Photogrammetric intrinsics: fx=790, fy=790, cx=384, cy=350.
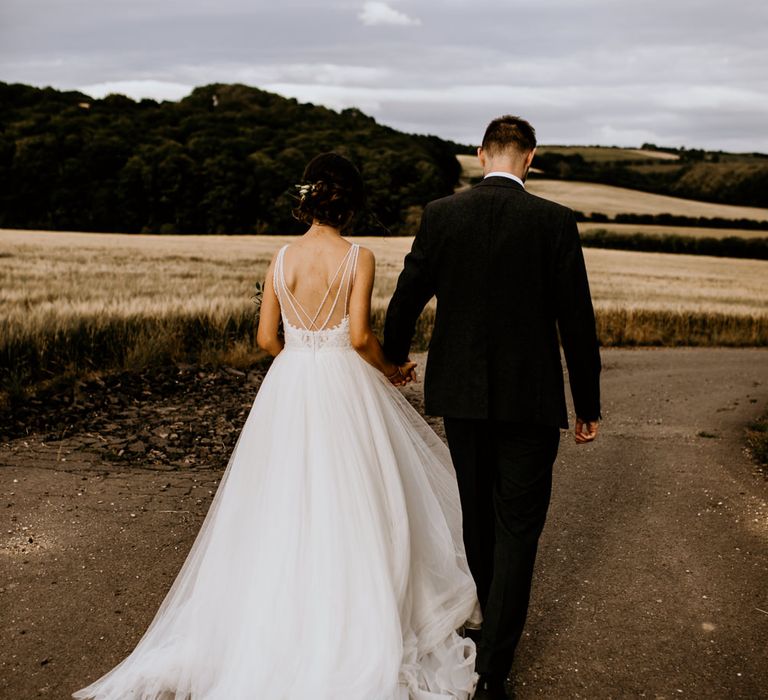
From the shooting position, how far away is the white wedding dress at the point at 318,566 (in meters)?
3.19

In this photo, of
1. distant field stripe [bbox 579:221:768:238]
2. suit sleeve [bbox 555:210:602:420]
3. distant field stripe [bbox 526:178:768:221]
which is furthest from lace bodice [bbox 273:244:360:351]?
distant field stripe [bbox 526:178:768:221]

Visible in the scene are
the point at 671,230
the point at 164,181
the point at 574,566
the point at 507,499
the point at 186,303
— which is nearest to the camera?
the point at 507,499

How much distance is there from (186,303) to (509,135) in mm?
9556

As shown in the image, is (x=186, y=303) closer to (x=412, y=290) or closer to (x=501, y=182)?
(x=412, y=290)

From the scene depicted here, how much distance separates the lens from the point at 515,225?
3115 mm

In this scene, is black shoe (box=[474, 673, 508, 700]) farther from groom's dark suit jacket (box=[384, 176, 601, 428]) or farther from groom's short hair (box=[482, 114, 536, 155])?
groom's short hair (box=[482, 114, 536, 155])

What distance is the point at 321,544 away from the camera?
335 centimetres

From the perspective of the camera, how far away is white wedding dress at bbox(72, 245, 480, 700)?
10.5 feet

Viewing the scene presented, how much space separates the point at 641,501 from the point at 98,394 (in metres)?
5.58

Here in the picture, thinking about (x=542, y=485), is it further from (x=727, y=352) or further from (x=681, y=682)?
(x=727, y=352)

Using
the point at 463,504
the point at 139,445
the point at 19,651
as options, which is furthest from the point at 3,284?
the point at 463,504

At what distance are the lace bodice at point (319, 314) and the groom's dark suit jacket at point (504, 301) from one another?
0.92 feet

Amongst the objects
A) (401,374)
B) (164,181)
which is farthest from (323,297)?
(164,181)

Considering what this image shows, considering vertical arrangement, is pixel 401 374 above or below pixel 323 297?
below
